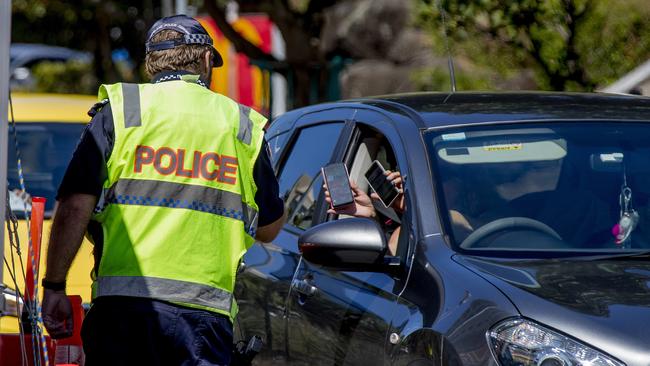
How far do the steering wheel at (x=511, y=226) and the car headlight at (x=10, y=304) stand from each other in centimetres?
146

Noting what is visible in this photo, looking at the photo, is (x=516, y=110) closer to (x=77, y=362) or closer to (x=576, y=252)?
(x=576, y=252)

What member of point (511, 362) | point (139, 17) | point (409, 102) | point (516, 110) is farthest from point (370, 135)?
point (139, 17)

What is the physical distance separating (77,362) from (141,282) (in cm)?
79

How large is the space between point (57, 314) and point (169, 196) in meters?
0.48

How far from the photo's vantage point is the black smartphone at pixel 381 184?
4.81m

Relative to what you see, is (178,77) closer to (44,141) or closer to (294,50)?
(44,141)

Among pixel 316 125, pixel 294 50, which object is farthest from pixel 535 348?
pixel 294 50

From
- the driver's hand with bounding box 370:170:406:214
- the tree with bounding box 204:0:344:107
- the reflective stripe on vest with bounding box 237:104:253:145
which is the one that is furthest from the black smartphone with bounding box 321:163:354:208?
the tree with bounding box 204:0:344:107

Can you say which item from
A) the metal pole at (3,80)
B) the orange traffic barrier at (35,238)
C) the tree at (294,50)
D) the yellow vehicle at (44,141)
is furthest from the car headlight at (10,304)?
the tree at (294,50)

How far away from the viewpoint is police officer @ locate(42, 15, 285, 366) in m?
3.93

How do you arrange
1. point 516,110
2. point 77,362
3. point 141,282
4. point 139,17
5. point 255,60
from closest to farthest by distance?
point 141,282 → point 77,362 → point 516,110 → point 255,60 → point 139,17

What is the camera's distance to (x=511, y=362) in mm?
3543

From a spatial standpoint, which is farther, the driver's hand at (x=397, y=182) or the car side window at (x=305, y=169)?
the car side window at (x=305, y=169)

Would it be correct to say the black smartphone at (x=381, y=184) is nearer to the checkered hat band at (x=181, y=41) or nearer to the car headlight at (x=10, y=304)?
the checkered hat band at (x=181, y=41)
